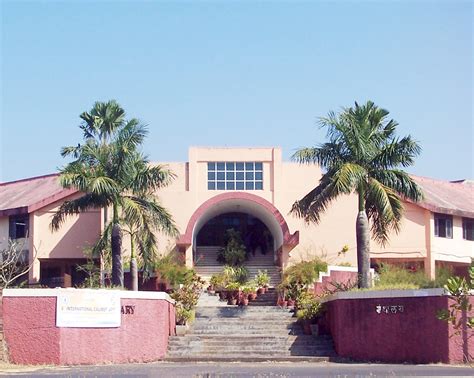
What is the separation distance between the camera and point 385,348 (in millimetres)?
27281

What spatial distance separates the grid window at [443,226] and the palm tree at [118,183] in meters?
15.9

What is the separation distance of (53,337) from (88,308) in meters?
1.36

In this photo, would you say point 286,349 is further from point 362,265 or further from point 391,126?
point 391,126

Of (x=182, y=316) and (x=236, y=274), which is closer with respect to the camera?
(x=182, y=316)

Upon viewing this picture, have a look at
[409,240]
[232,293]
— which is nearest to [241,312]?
[232,293]

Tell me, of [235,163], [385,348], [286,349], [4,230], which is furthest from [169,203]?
[385,348]

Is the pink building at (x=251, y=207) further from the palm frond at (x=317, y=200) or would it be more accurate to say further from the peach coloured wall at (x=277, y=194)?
the palm frond at (x=317, y=200)

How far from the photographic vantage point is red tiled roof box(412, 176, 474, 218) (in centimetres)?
4341

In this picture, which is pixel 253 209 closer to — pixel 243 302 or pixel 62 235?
pixel 62 235

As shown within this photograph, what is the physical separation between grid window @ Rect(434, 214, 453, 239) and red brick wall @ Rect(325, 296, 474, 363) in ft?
52.1

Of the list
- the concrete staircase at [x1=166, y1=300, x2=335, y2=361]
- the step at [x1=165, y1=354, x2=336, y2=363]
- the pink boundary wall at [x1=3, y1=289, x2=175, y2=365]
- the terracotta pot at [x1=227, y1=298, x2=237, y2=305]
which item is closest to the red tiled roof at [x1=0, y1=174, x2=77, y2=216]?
the terracotta pot at [x1=227, y1=298, x2=237, y2=305]

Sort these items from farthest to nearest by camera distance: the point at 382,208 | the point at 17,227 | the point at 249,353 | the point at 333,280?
the point at 17,227, the point at 333,280, the point at 382,208, the point at 249,353

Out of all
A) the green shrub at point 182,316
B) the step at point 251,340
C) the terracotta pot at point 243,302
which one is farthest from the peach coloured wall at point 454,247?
the green shrub at point 182,316

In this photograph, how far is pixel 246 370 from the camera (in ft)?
78.0
